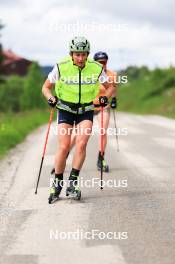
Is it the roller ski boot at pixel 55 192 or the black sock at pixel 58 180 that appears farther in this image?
the black sock at pixel 58 180

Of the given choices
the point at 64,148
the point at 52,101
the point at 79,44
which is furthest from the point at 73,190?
the point at 79,44

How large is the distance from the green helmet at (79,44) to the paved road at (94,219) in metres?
2.02

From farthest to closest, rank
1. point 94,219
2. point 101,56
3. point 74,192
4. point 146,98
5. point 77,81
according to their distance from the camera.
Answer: point 146,98
point 101,56
point 74,192
point 77,81
point 94,219

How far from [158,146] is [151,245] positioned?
10779 mm

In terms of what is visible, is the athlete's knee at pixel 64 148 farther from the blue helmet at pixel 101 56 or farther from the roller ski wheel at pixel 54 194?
the blue helmet at pixel 101 56

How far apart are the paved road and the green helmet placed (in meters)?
2.02

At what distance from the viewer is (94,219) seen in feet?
23.9

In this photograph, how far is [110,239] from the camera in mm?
6262

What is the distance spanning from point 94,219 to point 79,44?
92.8 inches

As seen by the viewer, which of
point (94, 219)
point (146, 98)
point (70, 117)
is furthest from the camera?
point (146, 98)

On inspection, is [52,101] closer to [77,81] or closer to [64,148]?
[77,81]

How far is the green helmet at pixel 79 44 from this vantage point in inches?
325

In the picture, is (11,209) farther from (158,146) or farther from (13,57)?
(13,57)

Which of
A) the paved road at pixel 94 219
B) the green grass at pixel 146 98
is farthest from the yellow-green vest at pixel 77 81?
the green grass at pixel 146 98
